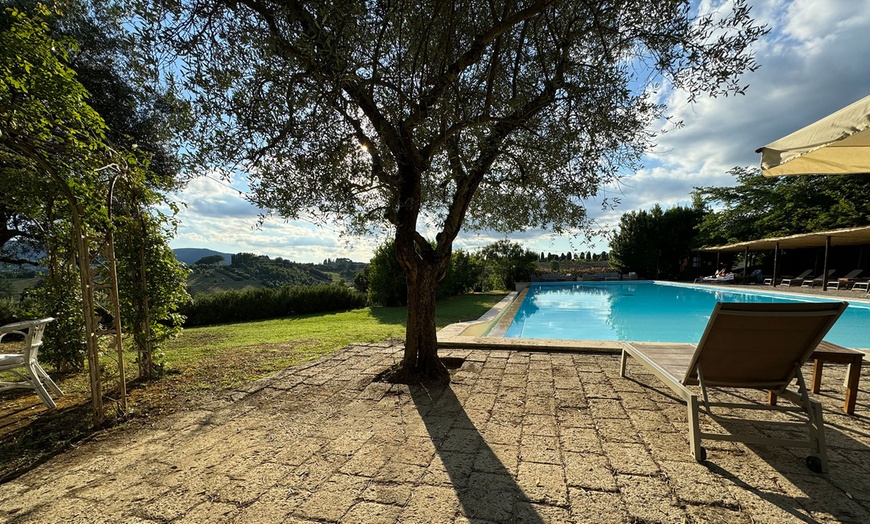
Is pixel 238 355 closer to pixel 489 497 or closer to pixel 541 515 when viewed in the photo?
pixel 489 497

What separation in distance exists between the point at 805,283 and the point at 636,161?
20194 mm

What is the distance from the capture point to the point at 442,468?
2170mm

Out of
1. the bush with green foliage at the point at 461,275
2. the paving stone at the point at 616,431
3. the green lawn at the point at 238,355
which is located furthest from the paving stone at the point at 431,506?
the bush with green foliage at the point at 461,275

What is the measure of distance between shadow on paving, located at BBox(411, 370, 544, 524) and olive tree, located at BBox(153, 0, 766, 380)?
1040 millimetres

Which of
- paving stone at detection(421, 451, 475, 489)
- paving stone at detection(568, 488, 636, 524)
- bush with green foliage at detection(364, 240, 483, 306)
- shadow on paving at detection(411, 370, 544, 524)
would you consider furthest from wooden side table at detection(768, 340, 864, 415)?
bush with green foliage at detection(364, 240, 483, 306)

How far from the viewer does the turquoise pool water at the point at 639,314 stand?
9.34m

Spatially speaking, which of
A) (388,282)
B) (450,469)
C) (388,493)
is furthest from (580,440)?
(388,282)

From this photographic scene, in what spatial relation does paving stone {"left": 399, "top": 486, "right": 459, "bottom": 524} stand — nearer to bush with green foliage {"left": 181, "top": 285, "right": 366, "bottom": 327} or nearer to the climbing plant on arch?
the climbing plant on arch

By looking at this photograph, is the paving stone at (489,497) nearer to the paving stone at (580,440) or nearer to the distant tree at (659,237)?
the paving stone at (580,440)

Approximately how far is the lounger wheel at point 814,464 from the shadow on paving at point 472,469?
1807 mm

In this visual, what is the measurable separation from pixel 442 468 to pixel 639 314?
1333 centimetres

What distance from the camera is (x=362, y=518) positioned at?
67.7 inches

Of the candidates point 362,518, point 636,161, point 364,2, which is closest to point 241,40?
point 364,2

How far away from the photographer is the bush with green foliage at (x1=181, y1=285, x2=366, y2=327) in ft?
41.8
